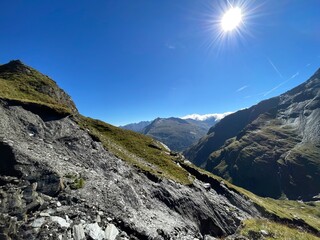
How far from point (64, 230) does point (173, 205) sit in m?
16.1

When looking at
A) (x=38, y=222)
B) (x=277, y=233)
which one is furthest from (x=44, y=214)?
(x=277, y=233)

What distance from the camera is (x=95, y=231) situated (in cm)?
1664

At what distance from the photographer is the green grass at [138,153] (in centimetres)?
3606

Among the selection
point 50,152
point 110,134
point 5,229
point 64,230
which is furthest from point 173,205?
point 110,134

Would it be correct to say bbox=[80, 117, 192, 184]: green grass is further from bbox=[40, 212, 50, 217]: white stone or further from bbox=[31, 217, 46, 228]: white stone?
bbox=[31, 217, 46, 228]: white stone

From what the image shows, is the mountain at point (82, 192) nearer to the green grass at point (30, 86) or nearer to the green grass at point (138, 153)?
the green grass at point (30, 86)

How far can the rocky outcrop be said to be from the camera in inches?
635

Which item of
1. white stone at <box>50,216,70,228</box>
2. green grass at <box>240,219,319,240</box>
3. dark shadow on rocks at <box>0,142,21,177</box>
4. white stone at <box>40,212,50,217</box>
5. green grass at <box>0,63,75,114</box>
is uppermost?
green grass at <box>0,63,75,114</box>

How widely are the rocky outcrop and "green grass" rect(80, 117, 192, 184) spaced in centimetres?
220

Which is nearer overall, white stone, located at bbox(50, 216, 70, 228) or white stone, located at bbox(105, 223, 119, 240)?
white stone, located at bbox(50, 216, 70, 228)

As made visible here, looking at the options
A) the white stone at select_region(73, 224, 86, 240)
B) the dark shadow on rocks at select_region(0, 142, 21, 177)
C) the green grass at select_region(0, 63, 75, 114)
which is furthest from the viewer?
the green grass at select_region(0, 63, 75, 114)

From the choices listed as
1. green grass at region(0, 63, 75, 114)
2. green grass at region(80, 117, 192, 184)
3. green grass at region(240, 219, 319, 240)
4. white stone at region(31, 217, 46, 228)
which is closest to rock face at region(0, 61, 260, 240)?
white stone at region(31, 217, 46, 228)

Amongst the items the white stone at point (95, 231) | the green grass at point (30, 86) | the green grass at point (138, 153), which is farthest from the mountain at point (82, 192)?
the green grass at point (138, 153)

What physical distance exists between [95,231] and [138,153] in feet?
93.1
